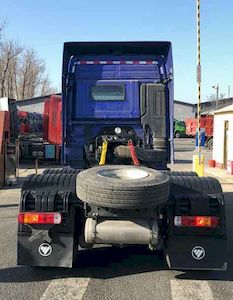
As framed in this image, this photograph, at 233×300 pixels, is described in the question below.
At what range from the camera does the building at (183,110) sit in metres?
68.1

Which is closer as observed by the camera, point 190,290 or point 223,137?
point 190,290

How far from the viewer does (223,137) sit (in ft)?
65.4

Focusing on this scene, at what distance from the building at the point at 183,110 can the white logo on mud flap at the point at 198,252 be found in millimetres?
63062

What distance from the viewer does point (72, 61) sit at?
8.73m

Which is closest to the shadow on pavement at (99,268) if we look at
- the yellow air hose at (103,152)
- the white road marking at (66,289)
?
the white road marking at (66,289)

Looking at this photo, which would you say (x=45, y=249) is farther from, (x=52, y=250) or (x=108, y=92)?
(x=108, y=92)

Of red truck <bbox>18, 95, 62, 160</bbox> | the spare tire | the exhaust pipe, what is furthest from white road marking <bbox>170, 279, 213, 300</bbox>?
red truck <bbox>18, 95, 62, 160</bbox>

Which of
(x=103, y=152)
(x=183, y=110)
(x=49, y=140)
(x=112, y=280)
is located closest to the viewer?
(x=112, y=280)

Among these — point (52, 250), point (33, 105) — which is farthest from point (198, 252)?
point (33, 105)

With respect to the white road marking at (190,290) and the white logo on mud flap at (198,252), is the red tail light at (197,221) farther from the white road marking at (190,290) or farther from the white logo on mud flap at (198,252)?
the white road marking at (190,290)

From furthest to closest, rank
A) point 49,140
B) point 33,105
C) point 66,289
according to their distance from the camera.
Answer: point 33,105 < point 49,140 < point 66,289

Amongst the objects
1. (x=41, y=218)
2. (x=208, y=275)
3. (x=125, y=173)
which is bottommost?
(x=208, y=275)

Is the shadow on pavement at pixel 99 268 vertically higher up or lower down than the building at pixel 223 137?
lower down

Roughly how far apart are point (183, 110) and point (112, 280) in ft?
210
